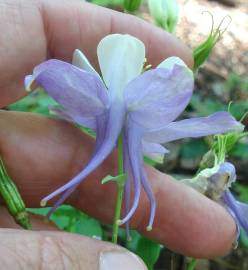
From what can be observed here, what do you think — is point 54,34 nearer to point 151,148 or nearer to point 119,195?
point 151,148

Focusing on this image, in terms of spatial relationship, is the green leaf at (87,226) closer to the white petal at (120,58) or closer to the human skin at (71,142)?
the human skin at (71,142)

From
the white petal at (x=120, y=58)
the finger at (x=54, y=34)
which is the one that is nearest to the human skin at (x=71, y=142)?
the finger at (x=54, y=34)

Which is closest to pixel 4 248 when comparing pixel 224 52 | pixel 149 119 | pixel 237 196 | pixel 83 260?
pixel 83 260

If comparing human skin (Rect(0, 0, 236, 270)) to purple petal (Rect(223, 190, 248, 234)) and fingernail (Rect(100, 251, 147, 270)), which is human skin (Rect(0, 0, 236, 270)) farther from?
fingernail (Rect(100, 251, 147, 270))

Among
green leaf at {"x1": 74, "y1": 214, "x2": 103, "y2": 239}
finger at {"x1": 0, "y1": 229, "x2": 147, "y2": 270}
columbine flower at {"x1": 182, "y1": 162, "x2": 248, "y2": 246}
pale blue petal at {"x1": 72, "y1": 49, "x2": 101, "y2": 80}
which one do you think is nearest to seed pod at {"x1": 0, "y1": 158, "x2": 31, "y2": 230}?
finger at {"x1": 0, "y1": 229, "x2": 147, "y2": 270}

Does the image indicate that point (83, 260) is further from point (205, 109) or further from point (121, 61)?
point (205, 109)

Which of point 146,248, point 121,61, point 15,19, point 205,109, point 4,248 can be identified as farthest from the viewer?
point 205,109

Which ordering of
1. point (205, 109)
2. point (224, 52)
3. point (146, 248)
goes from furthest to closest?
point (224, 52) → point (205, 109) → point (146, 248)

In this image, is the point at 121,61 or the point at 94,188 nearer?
the point at 121,61
